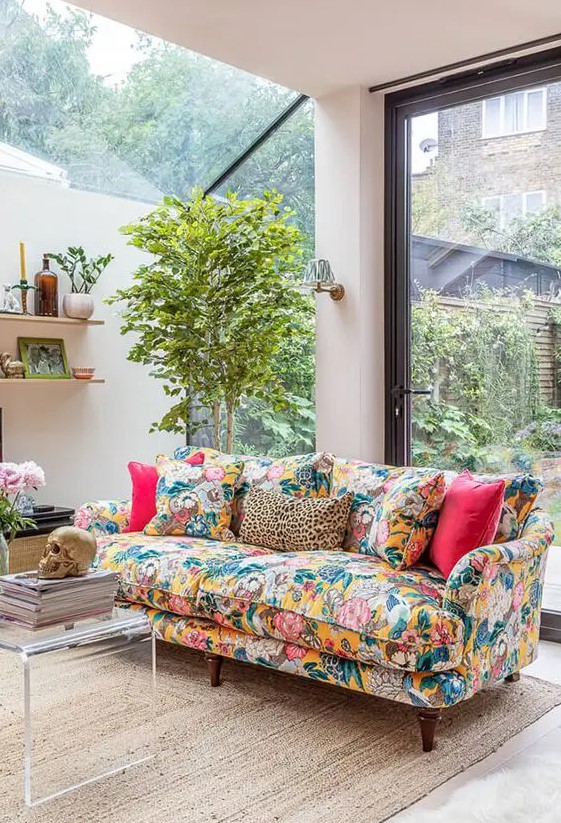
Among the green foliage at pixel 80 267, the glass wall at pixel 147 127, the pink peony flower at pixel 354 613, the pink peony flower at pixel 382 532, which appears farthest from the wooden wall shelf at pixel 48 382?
the pink peony flower at pixel 354 613

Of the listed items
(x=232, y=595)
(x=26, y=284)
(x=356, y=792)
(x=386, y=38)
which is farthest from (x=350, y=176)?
(x=356, y=792)

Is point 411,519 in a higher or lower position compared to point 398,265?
lower

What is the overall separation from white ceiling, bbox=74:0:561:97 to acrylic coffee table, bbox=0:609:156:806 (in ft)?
8.88

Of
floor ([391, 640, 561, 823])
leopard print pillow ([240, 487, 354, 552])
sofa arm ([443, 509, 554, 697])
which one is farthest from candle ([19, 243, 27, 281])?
floor ([391, 640, 561, 823])

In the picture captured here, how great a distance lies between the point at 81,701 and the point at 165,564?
1.05m

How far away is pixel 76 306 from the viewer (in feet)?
→ 17.5

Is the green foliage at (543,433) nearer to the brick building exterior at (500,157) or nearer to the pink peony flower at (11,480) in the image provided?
the brick building exterior at (500,157)

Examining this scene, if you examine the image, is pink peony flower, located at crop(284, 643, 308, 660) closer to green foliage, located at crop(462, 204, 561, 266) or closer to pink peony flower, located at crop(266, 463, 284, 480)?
pink peony flower, located at crop(266, 463, 284, 480)

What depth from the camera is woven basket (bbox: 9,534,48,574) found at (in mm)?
4715

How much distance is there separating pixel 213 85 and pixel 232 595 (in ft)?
12.3

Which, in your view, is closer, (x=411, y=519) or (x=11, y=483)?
(x=11, y=483)

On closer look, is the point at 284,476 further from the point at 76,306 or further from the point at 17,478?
the point at 76,306

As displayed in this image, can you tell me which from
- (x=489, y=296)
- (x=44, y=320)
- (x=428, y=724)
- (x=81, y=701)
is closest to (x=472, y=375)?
(x=489, y=296)

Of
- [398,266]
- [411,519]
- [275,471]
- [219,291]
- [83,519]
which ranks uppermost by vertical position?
[398,266]
